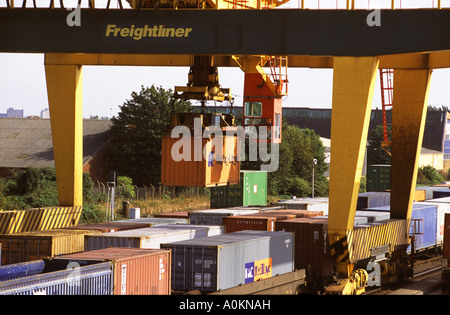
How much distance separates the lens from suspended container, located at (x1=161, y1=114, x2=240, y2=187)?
26.1m

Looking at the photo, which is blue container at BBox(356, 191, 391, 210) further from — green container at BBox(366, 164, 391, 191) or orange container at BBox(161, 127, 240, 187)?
green container at BBox(366, 164, 391, 191)

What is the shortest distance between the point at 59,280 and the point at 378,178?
4864 cm

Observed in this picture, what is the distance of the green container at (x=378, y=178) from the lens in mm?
59969

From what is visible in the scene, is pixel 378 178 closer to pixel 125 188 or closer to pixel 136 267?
pixel 125 188

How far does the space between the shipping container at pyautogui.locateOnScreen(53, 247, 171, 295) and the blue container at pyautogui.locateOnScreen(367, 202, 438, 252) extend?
17.2m

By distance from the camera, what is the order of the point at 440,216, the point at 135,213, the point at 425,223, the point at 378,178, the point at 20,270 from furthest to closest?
Answer: 1. the point at 378,178
2. the point at 135,213
3. the point at 440,216
4. the point at 425,223
5. the point at 20,270

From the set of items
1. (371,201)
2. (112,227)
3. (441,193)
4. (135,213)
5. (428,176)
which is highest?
(428,176)

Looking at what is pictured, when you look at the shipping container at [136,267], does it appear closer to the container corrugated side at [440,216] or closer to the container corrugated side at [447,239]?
the container corrugated side at [447,239]

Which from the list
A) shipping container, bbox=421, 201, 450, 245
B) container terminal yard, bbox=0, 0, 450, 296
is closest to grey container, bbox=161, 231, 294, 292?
container terminal yard, bbox=0, 0, 450, 296

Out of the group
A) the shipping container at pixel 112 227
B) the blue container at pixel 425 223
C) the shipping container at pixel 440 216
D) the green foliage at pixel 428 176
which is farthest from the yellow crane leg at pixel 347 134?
the green foliage at pixel 428 176

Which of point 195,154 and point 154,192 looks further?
point 154,192

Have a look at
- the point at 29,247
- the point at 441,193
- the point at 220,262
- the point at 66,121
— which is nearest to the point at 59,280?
the point at 220,262

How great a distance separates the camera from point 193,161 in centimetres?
2611

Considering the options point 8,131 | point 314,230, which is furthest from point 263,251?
point 8,131
